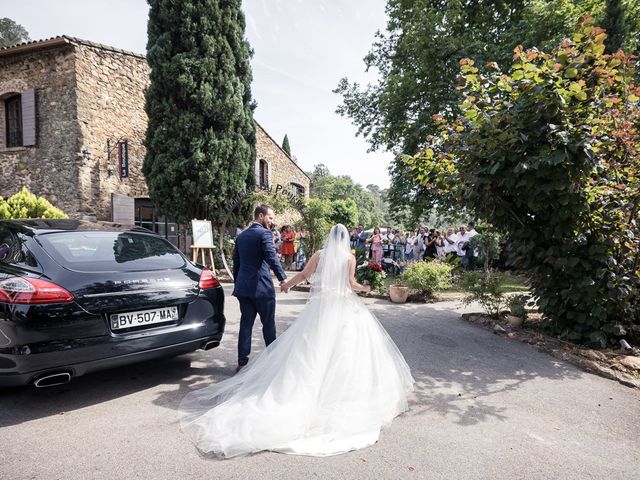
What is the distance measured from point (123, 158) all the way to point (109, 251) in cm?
1090

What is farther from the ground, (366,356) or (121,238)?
(121,238)

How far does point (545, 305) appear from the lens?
5.36 metres

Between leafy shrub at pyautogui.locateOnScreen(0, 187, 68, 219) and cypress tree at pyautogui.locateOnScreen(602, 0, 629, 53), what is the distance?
1657cm

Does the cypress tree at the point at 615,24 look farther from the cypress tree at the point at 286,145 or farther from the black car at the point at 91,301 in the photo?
the cypress tree at the point at 286,145

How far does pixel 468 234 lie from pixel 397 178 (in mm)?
4813

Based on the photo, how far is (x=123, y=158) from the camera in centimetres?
1298

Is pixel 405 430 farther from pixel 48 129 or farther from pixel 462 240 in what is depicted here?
pixel 48 129

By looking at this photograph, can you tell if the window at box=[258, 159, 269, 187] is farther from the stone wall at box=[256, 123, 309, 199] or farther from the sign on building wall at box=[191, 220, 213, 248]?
the sign on building wall at box=[191, 220, 213, 248]

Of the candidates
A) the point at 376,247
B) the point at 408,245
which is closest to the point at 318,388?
the point at 376,247

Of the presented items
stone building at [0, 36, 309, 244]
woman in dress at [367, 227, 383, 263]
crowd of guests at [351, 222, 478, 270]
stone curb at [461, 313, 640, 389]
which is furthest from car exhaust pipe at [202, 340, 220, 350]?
stone building at [0, 36, 309, 244]

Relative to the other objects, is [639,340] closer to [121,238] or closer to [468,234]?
[121,238]

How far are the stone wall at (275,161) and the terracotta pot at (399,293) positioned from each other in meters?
12.7

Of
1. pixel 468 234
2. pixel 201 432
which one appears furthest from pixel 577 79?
pixel 468 234

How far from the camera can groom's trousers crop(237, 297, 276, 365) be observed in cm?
399
